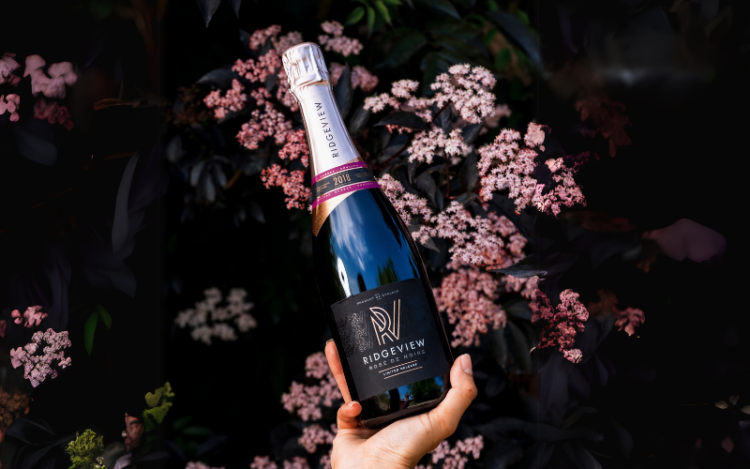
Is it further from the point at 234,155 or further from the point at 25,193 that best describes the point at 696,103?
the point at 25,193

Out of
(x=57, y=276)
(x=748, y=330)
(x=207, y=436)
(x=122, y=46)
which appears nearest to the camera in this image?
(x=748, y=330)

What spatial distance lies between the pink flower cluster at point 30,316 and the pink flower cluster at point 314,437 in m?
0.59

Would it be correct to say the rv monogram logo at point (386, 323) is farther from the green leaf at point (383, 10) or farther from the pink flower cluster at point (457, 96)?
the green leaf at point (383, 10)

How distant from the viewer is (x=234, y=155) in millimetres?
1060

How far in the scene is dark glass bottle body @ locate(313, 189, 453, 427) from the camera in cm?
73

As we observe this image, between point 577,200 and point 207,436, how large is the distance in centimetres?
100

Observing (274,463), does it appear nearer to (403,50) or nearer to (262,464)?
(262,464)

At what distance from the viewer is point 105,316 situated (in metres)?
0.90

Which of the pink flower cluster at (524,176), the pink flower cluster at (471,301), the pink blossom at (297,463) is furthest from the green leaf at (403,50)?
the pink blossom at (297,463)

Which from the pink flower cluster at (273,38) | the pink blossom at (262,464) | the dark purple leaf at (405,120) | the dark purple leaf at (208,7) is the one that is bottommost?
the pink blossom at (262,464)

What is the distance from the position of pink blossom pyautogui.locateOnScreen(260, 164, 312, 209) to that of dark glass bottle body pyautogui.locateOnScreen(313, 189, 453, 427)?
149 millimetres

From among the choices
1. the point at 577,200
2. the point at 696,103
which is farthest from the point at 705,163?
the point at 577,200

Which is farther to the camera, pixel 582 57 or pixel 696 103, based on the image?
pixel 582 57

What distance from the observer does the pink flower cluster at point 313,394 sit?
3.51 ft
